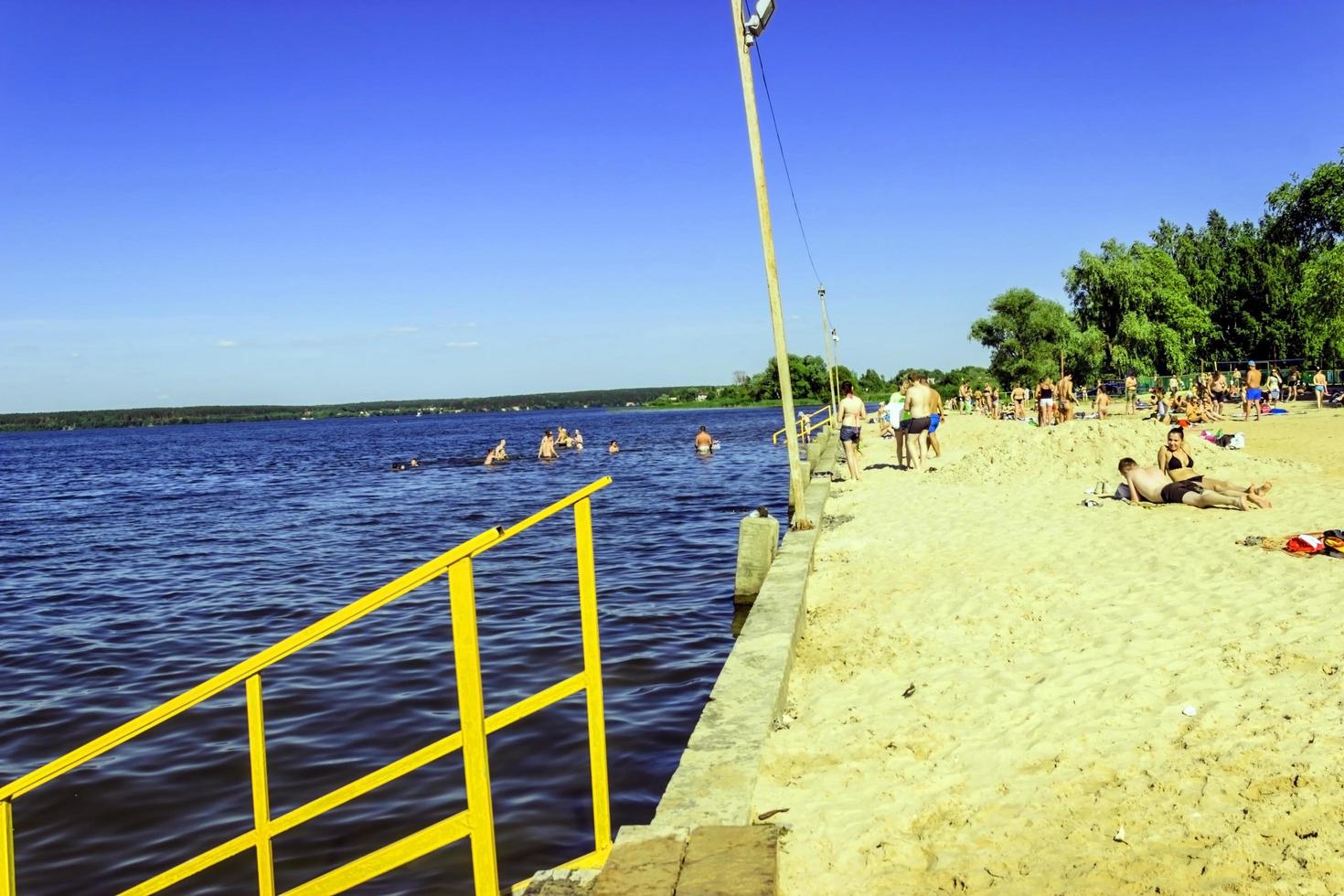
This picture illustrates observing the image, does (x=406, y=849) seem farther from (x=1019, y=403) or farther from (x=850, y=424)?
(x=1019, y=403)

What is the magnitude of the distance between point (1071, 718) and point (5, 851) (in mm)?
4820

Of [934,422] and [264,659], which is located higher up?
[934,422]

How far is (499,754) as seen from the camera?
682cm

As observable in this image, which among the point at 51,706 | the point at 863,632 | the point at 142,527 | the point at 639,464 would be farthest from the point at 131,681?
the point at 639,464

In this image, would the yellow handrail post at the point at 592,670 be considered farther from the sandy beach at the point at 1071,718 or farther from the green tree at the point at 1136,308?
→ the green tree at the point at 1136,308

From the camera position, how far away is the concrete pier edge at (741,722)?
423 centimetres

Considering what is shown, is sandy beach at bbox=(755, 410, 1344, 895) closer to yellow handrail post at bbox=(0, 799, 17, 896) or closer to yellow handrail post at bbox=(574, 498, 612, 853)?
yellow handrail post at bbox=(574, 498, 612, 853)

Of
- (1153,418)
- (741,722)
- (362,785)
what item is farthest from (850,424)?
(362,785)

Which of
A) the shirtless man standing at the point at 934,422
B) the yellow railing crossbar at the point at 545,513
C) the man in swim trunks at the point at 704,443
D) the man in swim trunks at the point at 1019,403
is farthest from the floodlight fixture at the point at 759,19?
the man in swim trunks at the point at 704,443

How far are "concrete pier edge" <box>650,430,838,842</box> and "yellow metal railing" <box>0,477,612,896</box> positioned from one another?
0.73 meters

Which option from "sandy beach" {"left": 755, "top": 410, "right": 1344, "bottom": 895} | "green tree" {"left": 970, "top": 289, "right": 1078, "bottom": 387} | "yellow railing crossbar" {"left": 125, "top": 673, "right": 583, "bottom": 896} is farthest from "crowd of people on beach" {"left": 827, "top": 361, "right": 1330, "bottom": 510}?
"green tree" {"left": 970, "top": 289, "right": 1078, "bottom": 387}

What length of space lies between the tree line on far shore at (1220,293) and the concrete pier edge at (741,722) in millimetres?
37769

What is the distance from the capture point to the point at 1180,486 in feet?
40.4

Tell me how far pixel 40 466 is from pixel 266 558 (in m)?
Answer: 66.0
